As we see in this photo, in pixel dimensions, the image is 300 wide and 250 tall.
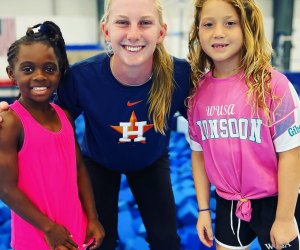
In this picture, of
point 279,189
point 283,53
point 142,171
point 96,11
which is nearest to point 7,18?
point 96,11

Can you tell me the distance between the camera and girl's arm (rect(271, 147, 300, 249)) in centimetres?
132

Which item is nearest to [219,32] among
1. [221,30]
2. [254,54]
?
[221,30]

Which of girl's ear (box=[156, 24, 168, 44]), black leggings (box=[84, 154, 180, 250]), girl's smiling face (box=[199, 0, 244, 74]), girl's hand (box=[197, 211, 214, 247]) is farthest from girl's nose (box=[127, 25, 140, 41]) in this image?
girl's hand (box=[197, 211, 214, 247])

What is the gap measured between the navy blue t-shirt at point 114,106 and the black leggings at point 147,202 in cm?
9

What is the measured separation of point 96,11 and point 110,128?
944 centimetres

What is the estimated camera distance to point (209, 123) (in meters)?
1.42

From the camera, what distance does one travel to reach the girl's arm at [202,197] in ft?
5.15

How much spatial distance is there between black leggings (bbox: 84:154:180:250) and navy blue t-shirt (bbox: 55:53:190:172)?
0.09 metres

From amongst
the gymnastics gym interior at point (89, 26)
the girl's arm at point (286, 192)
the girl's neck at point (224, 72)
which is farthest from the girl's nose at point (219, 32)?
the gymnastics gym interior at point (89, 26)

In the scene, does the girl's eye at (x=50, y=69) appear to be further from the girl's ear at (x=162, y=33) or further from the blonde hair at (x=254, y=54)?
the blonde hair at (x=254, y=54)

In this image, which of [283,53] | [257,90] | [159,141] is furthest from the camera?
[283,53]

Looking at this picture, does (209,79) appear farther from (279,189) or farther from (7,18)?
(7,18)

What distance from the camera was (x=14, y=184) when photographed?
1.23 meters

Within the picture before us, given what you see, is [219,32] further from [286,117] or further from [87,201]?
[87,201]
